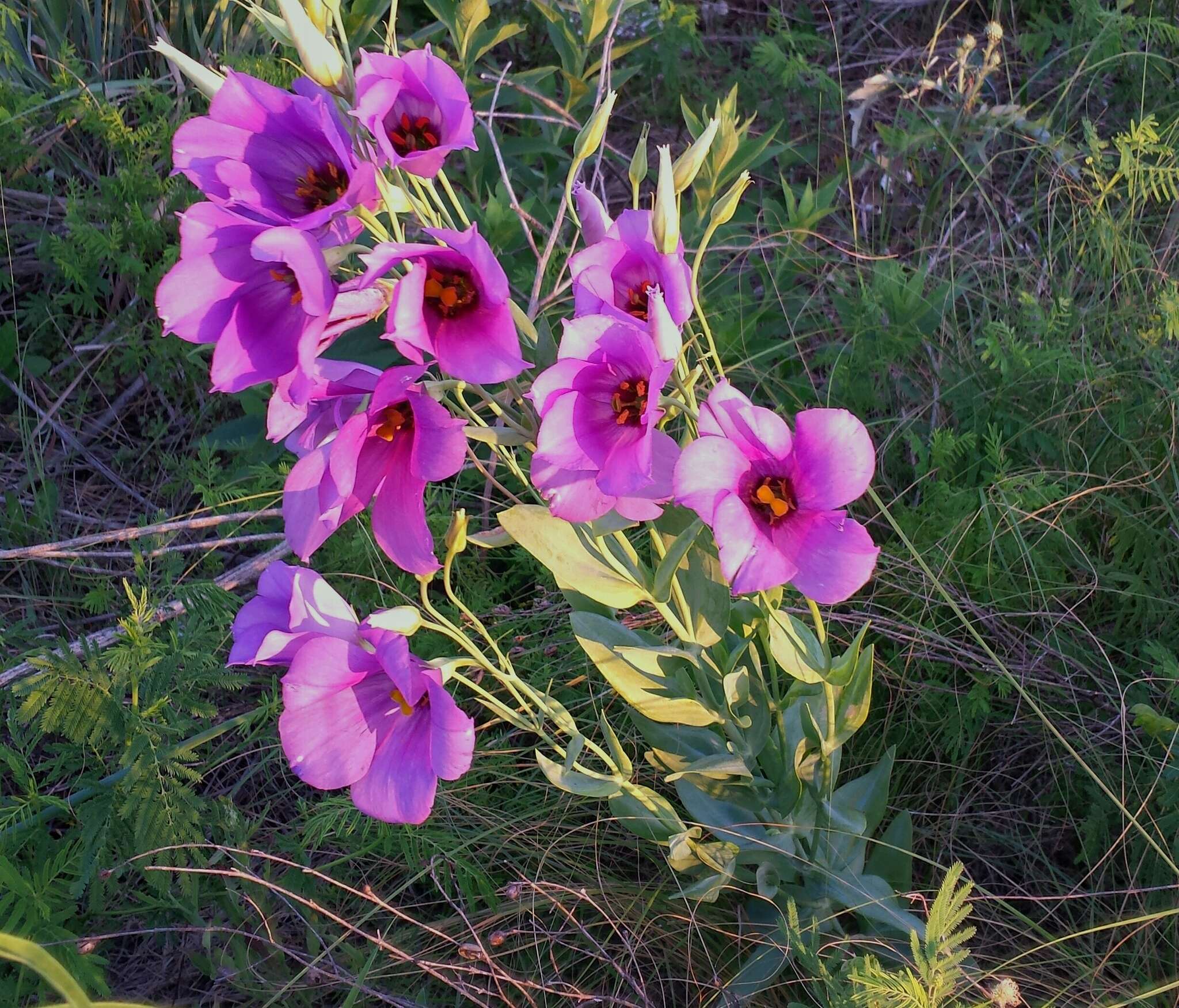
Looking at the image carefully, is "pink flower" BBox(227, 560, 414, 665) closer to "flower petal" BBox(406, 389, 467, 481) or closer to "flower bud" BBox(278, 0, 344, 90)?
"flower petal" BBox(406, 389, 467, 481)

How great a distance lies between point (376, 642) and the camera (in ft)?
3.97

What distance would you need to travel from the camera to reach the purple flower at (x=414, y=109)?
1054 mm

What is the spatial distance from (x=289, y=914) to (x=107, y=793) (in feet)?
1.22

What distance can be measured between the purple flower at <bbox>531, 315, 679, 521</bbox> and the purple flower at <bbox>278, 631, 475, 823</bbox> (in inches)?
10.2

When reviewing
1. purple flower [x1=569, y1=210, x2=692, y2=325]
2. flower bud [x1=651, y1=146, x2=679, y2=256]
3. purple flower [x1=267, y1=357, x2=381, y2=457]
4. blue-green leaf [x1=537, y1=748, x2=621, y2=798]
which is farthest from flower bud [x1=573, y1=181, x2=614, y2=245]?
blue-green leaf [x1=537, y1=748, x2=621, y2=798]

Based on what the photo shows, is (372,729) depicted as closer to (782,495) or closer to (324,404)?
(324,404)

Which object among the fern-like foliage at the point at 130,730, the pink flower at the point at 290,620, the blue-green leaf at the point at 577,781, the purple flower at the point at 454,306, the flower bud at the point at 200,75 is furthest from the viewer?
the fern-like foliage at the point at 130,730

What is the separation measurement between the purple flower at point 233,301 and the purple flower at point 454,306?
8cm

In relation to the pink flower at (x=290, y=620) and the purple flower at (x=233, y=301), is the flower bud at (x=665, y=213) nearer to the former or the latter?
the purple flower at (x=233, y=301)

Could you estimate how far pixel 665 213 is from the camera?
114 centimetres

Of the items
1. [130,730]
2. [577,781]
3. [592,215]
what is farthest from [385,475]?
[130,730]

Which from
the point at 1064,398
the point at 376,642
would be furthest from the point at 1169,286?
the point at 376,642

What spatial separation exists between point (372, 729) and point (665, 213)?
0.66 metres

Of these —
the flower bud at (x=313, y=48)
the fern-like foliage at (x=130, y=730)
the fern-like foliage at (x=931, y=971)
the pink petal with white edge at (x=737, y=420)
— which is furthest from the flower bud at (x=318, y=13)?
the fern-like foliage at (x=931, y=971)
